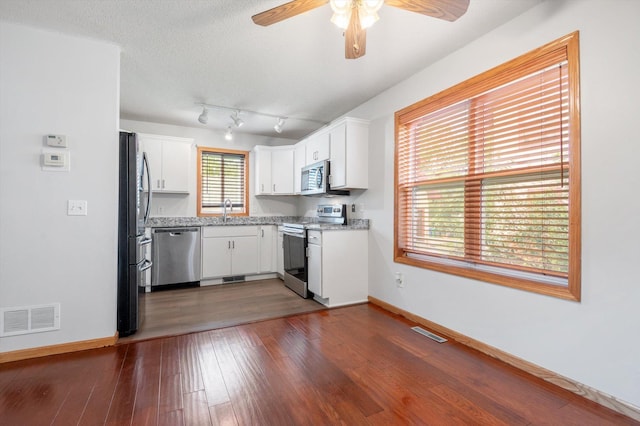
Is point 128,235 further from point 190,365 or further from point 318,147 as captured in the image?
point 318,147

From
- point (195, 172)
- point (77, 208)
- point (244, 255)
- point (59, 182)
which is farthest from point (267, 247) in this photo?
point (59, 182)

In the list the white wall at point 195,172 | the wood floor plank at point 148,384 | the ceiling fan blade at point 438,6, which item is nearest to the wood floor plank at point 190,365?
the wood floor plank at point 148,384

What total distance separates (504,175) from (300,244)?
2.39 m

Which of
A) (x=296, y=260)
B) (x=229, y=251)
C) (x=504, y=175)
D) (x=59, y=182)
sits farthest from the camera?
(x=229, y=251)

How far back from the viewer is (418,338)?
2.48 m

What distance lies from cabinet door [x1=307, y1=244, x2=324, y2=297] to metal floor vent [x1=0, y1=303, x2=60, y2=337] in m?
2.29

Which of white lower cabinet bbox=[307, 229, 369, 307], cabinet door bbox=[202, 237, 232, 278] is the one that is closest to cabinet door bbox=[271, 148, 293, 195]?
Result: cabinet door bbox=[202, 237, 232, 278]

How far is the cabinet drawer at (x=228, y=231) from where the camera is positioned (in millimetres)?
4324

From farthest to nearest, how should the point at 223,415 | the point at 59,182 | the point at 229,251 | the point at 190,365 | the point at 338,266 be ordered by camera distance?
the point at 229,251 → the point at 338,266 → the point at 59,182 → the point at 190,365 → the point at 223,415

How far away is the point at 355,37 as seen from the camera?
1.73m

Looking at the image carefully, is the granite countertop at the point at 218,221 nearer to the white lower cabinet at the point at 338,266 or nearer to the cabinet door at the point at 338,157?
the white lower cabinet at the point at 338,266

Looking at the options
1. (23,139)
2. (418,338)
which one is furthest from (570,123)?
(23,139)

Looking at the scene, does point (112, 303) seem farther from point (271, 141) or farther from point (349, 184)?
point (271, 141)

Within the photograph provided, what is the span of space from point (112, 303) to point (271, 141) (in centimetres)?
372
